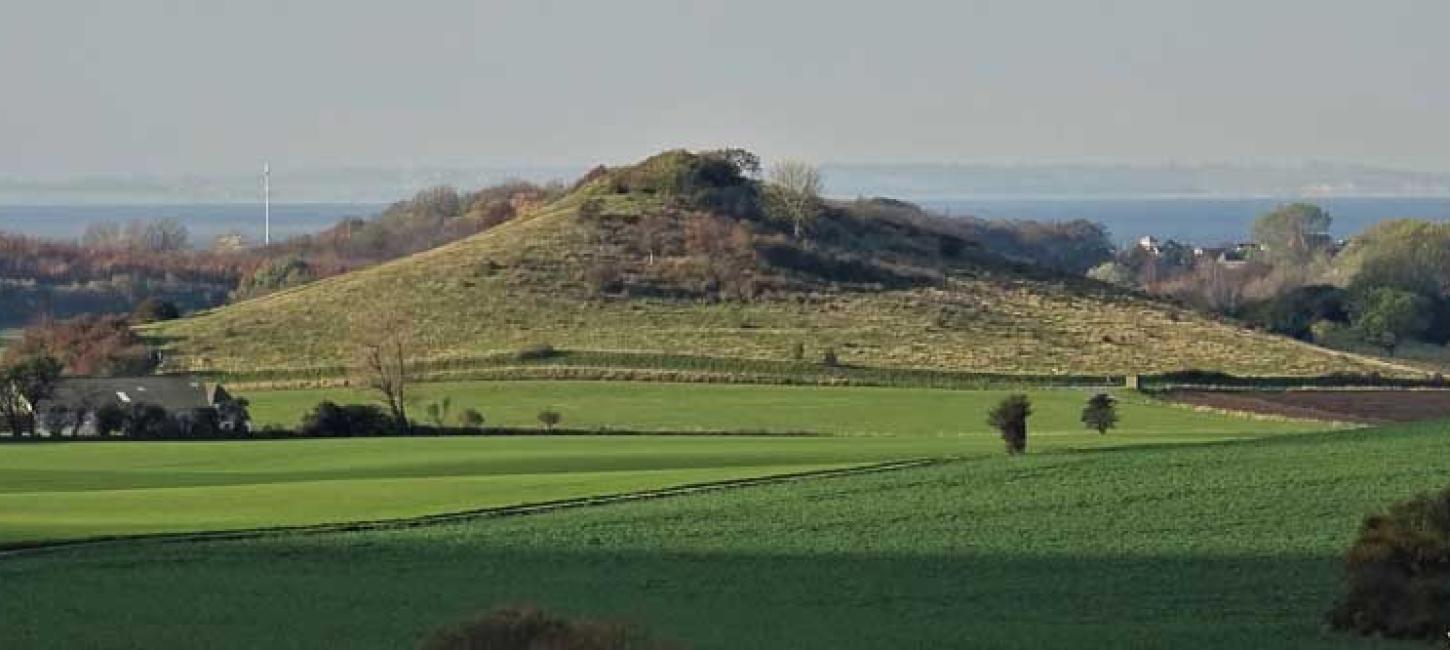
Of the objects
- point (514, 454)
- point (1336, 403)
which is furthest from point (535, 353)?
point (514, 454)

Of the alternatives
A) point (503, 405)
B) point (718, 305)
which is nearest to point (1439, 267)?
point (718, 305)

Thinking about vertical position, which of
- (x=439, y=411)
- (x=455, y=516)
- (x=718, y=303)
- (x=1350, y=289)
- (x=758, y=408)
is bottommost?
(x=439, y=411)

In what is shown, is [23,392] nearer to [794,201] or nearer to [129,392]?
[129,392]

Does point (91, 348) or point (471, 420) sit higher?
point (91, 348)

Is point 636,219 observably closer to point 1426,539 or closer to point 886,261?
point 886,261

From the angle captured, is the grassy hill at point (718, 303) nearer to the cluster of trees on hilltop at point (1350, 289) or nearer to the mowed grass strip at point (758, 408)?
the mowed grass strip at point (758, 408)

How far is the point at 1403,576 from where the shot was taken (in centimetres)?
2422

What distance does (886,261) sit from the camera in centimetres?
11469

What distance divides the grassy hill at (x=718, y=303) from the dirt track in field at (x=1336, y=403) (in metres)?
11.1

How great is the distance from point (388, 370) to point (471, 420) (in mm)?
7152

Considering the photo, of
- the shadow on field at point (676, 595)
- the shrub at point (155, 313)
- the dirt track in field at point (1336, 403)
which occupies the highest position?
the shrub at point (155, 313)

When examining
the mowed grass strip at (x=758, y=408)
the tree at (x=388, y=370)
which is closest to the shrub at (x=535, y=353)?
the tree at (x=388, y=370)

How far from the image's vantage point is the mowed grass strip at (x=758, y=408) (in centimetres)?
6362

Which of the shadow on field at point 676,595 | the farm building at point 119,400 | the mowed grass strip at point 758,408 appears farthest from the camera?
the mowed grass strip at point 758,408
